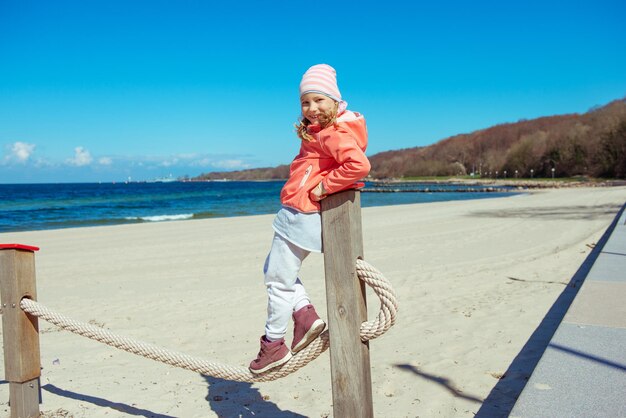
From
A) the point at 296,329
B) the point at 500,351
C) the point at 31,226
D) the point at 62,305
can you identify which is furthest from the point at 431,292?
the point at 31,226

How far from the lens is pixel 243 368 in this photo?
2660 mm

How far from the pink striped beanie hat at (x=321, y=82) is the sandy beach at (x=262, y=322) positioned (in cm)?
230

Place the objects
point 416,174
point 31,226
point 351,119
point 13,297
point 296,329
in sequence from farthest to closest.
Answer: point 416,174 < point 31,226 < point 13,297 < point 296,329 < point 351,119

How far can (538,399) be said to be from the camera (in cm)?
261

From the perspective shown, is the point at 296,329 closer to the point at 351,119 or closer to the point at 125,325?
the point at 351,119

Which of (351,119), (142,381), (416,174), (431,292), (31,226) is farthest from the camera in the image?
(416,174)

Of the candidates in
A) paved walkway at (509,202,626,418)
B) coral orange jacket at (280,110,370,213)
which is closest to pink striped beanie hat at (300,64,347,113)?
coral orange jacket at (280,110,370,213)

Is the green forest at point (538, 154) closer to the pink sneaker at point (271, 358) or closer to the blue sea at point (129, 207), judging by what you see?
the blue sea at point (129, 207)

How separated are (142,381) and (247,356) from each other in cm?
96

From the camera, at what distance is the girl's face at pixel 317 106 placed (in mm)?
2393

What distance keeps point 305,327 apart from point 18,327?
187 centimetres

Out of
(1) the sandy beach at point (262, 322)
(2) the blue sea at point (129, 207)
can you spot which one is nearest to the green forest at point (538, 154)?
(2) the blue sea at point (129, 207)

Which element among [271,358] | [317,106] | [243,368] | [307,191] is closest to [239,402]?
[243,368]

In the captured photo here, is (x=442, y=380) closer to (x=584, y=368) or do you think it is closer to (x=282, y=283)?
(x=584, y=368)
